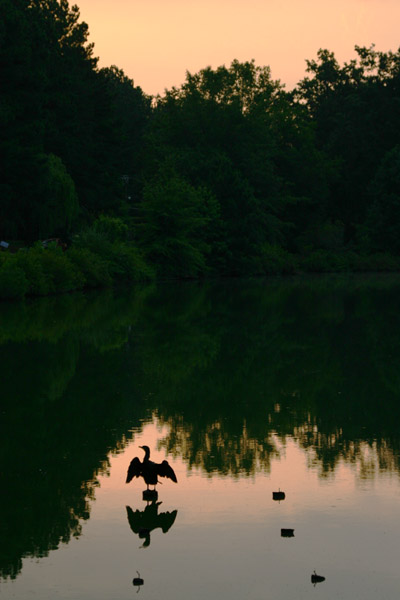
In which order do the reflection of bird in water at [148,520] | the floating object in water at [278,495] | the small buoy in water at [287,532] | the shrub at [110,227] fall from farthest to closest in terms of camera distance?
the shrub at [110,227] < the floating object in water at [278,495] < the reflection of bird in water at [148,520] < the small buoy in water at [287,532]

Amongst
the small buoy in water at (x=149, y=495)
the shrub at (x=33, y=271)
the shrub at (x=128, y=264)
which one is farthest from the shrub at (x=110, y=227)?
the small buoy in water at (x=149, y=495)

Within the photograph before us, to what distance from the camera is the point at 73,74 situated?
66.9 metres

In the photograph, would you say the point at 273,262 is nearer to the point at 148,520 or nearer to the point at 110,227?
the point at 110,227

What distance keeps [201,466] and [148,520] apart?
2111 millimetres

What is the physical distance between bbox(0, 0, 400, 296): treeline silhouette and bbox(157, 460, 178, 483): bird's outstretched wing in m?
29.7

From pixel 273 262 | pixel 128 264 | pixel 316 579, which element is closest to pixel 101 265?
pixel 128 264

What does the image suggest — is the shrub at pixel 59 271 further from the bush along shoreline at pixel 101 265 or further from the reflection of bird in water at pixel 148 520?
the reflection of bird in water at pixel 148 520

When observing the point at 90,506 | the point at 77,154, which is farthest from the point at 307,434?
the point at 77,154

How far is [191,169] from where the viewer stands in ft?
248

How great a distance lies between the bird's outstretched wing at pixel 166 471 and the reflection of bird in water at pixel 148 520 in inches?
14.9

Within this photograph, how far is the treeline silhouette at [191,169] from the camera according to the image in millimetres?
52406

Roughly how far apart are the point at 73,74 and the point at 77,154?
7047 millimetres

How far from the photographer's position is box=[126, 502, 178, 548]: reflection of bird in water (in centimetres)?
862

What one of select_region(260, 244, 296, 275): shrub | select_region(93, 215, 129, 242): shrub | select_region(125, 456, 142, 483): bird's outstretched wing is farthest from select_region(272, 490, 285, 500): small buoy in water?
select_region(260, 244, 296, 275): shrub
